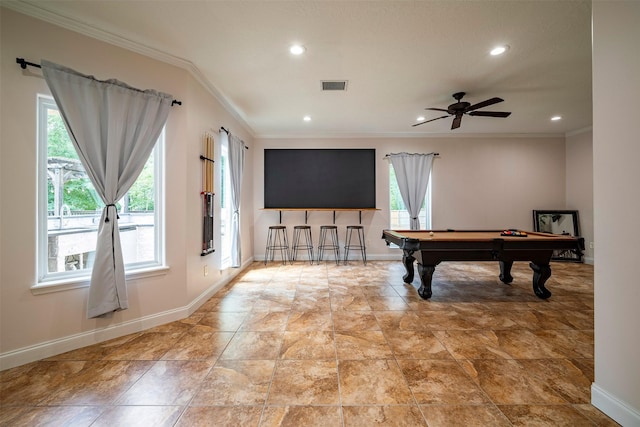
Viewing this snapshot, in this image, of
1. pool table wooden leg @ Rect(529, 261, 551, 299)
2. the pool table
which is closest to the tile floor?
pool table wooden leg @ Rect(529, 261, 551, 299)

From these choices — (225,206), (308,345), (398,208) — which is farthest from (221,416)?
(398,208)

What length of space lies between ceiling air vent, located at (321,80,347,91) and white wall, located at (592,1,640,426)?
7.89 ft

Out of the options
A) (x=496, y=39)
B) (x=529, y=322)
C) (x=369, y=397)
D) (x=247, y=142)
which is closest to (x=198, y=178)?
(x=247, y=142)

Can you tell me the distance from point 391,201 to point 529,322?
3.55 metres

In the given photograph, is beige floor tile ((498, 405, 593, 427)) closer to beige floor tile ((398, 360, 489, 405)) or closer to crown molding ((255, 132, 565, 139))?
beige floor tile ((398, 360, 489, 405))

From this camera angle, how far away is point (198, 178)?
310 centimetres

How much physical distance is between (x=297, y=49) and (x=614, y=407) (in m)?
3.62

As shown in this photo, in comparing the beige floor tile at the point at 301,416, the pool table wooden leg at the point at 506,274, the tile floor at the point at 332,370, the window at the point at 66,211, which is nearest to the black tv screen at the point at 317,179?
the pool table wooden leg at the point at 506,274

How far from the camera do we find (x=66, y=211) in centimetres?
222

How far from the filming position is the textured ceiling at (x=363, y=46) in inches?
82.7

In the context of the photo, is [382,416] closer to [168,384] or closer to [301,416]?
[301,416]

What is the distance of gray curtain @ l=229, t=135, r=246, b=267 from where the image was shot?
4148 mm

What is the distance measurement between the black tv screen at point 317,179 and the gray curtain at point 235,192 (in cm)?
135

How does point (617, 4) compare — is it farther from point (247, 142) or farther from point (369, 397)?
point (247, 142)
